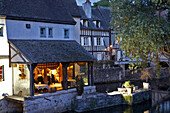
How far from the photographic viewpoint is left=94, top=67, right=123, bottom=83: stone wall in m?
27.8

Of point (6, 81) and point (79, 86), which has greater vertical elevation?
point (6, 81)

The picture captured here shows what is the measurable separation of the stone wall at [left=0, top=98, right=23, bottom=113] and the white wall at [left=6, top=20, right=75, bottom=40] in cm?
427

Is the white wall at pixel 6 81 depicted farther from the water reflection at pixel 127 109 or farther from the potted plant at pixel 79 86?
the water reflection at pixel 127 109

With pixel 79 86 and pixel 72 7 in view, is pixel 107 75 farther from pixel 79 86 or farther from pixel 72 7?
pixel 79 86

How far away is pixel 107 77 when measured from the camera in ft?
94.2

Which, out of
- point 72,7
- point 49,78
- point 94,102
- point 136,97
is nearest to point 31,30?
point 49,78

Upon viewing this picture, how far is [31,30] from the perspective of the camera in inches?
646

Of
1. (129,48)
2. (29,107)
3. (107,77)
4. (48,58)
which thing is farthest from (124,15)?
(107,77)

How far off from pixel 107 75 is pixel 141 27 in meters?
17.3

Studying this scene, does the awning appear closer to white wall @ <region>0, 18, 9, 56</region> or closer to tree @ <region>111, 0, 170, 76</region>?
white wall @ <region>0, 18, 9, 56</region>

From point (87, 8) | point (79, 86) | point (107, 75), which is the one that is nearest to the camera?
point (79, 86)

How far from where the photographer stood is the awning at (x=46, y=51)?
556 inches

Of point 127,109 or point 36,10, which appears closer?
point 127,109

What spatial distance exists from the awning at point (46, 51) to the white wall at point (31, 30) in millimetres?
435
